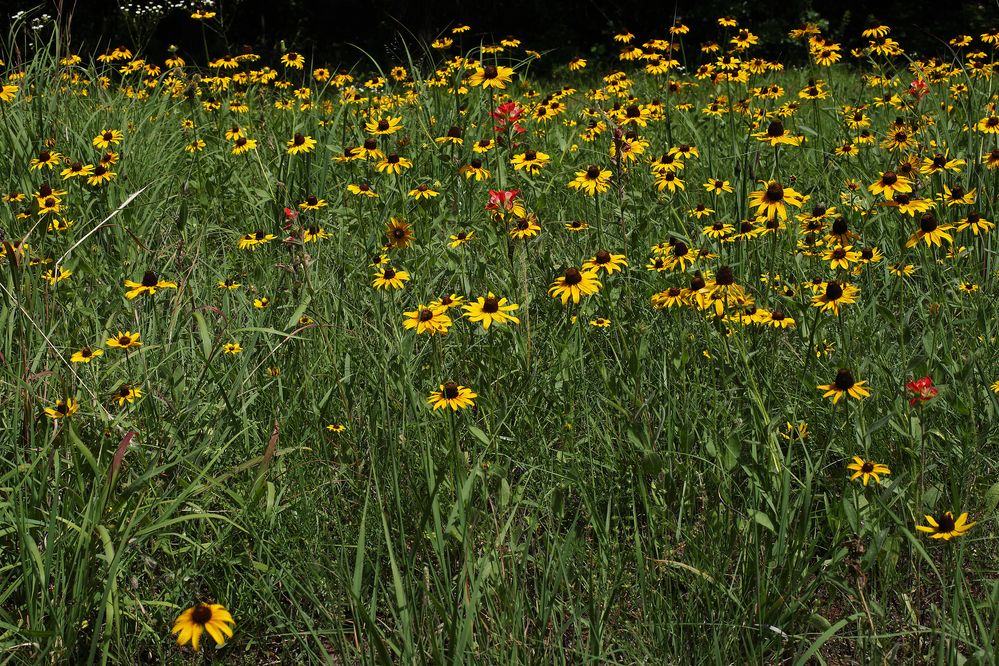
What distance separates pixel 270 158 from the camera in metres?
4.12

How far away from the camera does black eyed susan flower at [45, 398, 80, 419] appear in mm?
1762

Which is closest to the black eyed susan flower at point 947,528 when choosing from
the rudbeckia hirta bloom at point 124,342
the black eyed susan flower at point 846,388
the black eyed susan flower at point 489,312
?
the black eyed susan flower at point 846,388

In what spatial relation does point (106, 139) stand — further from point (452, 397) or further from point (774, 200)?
point (774, 200)

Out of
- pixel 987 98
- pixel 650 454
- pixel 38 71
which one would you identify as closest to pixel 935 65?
pixel 987 98

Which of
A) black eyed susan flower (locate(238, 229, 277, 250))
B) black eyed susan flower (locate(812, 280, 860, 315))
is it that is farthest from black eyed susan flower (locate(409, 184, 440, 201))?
black eyed susan flower (locate(812, 280, 860, 315))

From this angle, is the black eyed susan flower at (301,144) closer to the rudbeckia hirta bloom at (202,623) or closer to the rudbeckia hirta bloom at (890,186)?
the rudbeckia hirta bloom at (890,186)

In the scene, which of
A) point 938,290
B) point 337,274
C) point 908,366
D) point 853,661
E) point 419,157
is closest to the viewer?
point 853,661

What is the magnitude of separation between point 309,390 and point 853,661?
1240mm

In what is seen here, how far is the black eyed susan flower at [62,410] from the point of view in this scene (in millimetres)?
1762

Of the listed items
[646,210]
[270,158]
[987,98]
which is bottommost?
[270,158]

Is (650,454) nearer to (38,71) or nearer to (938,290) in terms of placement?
(938,290)

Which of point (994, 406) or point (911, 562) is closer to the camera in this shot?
point (911, 562)

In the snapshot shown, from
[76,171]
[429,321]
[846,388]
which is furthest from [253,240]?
[846,388]

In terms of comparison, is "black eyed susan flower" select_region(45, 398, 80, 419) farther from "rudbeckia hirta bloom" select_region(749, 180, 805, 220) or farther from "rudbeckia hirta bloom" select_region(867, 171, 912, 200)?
"rudbeckia hirta bloom" select_region(867, 171, 912, 200)
